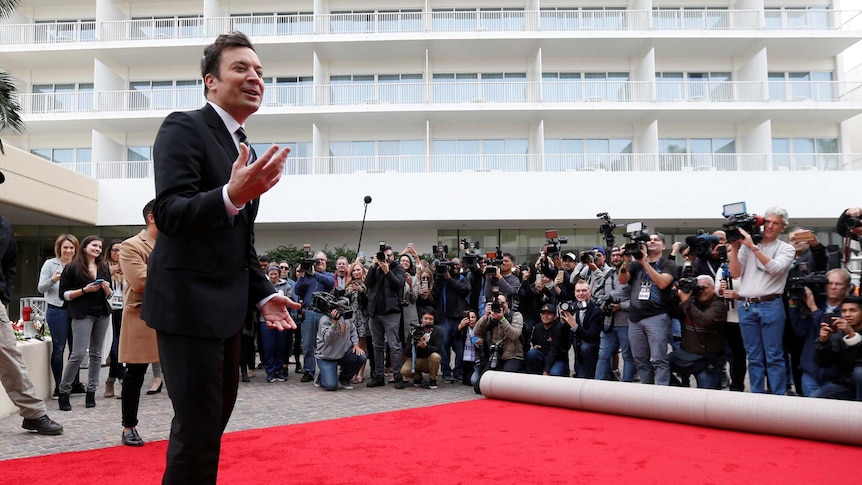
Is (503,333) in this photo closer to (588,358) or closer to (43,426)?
(588,358)

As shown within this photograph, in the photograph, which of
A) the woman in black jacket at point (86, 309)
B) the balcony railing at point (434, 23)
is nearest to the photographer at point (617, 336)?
the woman in black jacket at point (86, 309)

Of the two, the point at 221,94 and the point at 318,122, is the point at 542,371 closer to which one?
the point at 221,94

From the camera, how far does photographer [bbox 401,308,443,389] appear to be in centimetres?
843

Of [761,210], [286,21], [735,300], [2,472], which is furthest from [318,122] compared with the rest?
[2,472]

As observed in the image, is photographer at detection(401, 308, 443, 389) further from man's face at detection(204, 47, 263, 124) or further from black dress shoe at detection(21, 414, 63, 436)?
man's face at detection(204, 47, 263, 124)

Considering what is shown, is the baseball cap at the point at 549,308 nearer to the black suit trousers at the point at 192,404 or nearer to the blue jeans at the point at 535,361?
the blue jeans at the point at 535,361

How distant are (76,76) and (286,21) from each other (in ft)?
26.8

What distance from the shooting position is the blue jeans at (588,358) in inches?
316

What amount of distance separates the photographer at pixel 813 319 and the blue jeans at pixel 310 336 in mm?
6165

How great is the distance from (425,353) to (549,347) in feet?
5.49

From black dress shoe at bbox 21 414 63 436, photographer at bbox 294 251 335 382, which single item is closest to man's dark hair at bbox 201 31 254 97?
black dress shoe at bbox 21 414 63 436

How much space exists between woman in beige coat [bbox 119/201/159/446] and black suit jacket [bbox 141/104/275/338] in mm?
2895

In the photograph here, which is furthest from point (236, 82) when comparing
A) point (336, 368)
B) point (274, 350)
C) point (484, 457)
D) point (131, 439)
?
point (274, 350)

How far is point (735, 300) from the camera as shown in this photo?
6973 mm
